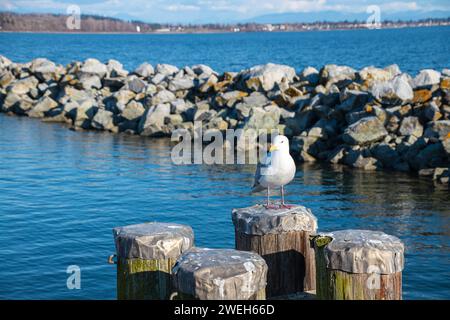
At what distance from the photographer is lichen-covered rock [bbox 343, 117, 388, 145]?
86.0 feet

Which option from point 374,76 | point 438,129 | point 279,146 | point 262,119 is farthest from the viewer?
point 374,76

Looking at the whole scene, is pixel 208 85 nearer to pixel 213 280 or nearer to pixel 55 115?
pixel 55 115

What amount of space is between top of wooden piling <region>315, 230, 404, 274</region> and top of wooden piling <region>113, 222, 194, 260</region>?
5.96 feet

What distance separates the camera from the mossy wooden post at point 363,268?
8.21 metres

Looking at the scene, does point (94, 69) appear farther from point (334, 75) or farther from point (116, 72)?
point (334, 75)

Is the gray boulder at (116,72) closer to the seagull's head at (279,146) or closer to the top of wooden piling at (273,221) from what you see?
the seagull's head at (279,146)

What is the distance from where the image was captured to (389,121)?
88.8 feet

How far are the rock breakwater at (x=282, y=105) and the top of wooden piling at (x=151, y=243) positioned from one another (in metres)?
15.8

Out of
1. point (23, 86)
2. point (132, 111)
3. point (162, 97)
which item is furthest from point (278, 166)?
point (23, 86)

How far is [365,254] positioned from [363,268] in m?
0.17

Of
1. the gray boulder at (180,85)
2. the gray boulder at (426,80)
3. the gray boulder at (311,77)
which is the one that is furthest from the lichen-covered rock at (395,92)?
the gray boulder at (180,85)

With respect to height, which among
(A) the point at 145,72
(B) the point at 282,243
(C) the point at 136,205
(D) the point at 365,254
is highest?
(A) the point at 145,72

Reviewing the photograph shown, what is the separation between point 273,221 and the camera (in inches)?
379

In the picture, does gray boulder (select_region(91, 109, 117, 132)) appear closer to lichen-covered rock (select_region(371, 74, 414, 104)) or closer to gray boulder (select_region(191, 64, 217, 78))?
gray boulder (select_region(191, 64, 217, 78))
